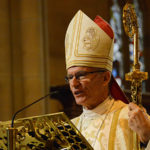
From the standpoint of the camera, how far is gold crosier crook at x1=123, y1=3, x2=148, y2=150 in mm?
2525

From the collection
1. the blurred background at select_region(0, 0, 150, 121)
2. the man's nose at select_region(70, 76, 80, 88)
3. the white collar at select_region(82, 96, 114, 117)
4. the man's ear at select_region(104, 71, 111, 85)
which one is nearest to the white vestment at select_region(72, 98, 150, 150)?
the white collar at select_region(82, 96, 114, 117)

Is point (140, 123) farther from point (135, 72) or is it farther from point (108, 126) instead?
Answer: point (108, 126)

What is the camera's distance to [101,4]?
7074mm

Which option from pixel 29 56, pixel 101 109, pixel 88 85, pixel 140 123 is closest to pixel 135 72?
pixel 140 123

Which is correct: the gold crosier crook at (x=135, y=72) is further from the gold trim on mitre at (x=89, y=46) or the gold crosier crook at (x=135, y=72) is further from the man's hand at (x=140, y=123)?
the gold trim on mitre at (x=89, y=46)

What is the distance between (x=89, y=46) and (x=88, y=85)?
1.23 ft

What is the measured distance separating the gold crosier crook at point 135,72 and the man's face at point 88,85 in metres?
0.44

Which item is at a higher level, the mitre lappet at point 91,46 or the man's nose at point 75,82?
the mitre lappet at point 91,46

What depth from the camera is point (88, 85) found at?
2904 mm

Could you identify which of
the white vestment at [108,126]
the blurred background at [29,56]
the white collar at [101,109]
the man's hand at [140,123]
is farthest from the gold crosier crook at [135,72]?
the blurred background at [29,56]

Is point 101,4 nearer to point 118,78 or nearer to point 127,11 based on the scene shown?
point 118,78

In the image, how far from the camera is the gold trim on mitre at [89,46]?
3041 millimetres

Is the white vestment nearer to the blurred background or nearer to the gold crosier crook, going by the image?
the gold crosier crook

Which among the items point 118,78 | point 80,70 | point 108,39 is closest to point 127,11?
point 108,39
